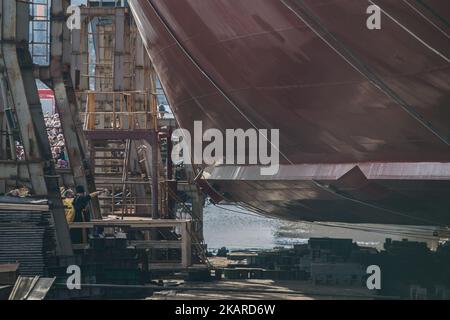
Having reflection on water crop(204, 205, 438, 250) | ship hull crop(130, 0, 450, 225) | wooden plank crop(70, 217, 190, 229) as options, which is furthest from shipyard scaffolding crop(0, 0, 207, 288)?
reflection on water crop(204, 205, 438, 250)

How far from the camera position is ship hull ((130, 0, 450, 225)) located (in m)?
13.3

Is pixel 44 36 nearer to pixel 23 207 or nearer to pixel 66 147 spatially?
pixel 66 147

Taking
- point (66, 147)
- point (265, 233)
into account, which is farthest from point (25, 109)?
point (265, 233)

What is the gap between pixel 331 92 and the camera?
47.2 ft

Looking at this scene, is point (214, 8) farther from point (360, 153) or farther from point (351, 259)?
point (351, 259)

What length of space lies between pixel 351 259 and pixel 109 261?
4857 mm

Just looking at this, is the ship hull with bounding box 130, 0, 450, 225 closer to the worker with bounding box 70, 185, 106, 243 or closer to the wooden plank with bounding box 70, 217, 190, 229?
the wooden plank with bounding box 70, 217, 190, 229

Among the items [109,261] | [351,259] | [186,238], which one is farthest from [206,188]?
[109,261]

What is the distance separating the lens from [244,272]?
17.6 meters

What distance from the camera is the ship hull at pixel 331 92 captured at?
13297 mm

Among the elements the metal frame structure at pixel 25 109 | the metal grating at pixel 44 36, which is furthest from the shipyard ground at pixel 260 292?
the metal grating at pixel 44 36

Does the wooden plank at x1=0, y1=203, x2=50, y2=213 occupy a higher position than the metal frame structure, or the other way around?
the metal frame structure

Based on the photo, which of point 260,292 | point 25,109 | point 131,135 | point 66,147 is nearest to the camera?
point 260,292
